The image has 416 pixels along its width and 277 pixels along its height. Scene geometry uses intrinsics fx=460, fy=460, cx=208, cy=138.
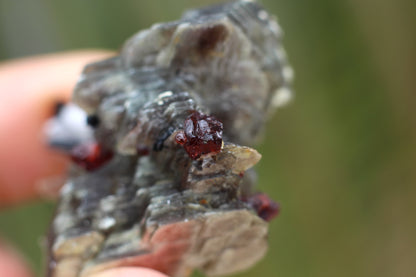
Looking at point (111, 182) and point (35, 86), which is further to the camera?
point (35, 86)

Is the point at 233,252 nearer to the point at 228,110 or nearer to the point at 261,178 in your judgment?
the point at 228,110

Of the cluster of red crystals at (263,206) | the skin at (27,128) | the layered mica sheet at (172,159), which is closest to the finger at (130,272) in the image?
the layered mica sheet at (172,159)

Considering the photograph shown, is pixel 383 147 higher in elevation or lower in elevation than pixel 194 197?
higher

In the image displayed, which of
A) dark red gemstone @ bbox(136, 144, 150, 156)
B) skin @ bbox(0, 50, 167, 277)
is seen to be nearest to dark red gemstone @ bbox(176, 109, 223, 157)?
dark red gemstone @ bbox(136, 144, 150, 156)

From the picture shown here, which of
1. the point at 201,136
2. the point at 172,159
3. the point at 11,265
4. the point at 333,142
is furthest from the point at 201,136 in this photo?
the point at 333,142

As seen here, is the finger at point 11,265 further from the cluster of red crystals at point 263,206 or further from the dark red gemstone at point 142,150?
the cluster of red crystals at point 263,206

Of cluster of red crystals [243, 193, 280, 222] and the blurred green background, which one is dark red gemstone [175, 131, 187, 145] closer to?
cluster of red crystals [243, 193, 280, 222]

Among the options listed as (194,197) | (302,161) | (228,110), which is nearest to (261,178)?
(302,161)
